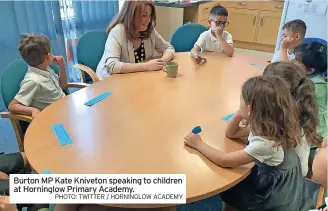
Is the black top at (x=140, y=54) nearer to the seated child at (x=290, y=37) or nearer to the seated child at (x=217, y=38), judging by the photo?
the seated child at (x=217, y=38)

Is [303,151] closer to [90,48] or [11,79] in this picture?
[11,79]

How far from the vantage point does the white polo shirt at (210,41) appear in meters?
2.39

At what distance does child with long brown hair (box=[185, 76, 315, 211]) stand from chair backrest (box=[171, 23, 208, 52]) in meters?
1.61

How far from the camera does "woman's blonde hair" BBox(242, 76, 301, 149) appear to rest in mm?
1101

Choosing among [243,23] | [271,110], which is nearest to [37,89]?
Result: [271,110]

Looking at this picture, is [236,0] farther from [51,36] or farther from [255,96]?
[255,96]

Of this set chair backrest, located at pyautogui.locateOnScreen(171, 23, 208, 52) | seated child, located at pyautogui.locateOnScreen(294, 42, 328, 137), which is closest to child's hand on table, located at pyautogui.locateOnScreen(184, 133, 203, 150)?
seated child, located at pyautogui.locateOnScreen(294, 42, 328, 137)

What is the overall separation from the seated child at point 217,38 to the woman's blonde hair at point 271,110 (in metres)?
1.15

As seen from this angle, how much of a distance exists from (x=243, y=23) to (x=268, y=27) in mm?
381

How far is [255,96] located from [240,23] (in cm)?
387

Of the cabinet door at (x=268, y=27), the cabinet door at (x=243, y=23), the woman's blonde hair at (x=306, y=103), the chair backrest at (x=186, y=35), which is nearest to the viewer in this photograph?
the woman's blonde hair at (x=306, y=103)

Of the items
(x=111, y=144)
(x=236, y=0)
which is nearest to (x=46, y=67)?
(x=111, y=144)
